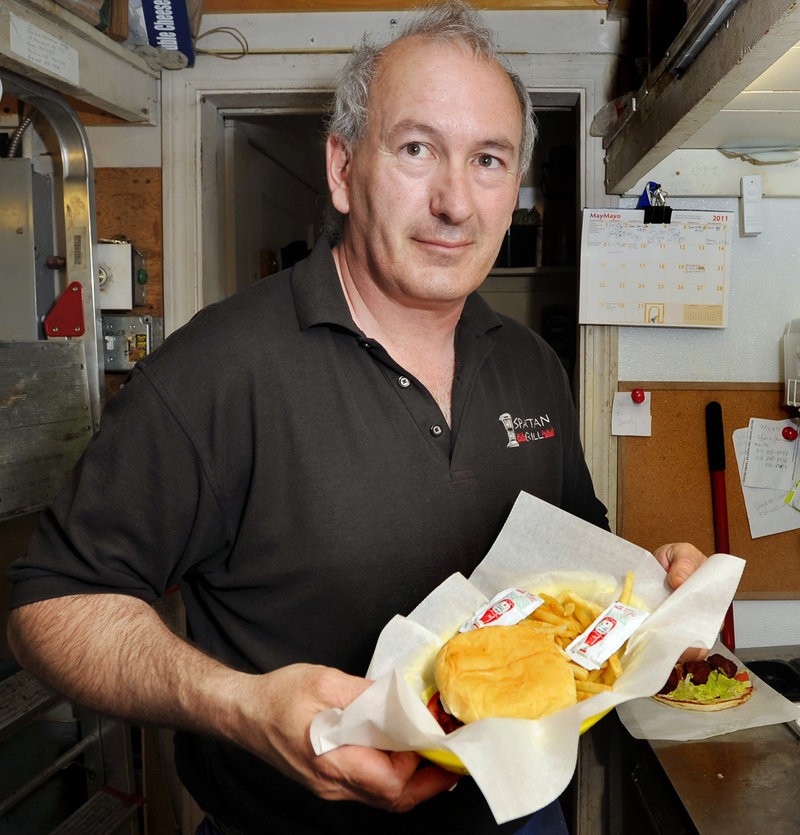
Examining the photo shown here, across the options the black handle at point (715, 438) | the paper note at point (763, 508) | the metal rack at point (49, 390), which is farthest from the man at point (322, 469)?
the paper note at point (763, 508)

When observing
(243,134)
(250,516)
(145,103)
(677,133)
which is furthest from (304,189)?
(250,516)

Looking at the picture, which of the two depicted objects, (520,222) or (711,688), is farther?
(520,222)

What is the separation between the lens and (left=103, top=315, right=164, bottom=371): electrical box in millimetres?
2098

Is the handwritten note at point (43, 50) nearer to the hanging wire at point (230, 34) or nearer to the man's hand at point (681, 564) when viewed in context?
the hanging wire at point (230, 34)

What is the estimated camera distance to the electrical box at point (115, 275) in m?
2.06

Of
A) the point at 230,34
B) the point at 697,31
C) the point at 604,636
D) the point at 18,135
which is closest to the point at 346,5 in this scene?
the point at 230,34

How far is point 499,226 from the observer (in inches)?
48.6

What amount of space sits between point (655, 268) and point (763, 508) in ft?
2.43

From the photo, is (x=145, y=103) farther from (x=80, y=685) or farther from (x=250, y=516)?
(x=80, y=685)

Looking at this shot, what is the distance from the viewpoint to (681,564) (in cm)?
104

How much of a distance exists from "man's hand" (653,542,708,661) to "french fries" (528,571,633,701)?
0.07 metres

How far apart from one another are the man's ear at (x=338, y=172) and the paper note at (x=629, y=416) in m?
1.10

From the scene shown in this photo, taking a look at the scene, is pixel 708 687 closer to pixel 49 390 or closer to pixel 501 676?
pixel 501 676

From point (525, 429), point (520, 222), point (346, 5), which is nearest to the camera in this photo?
point (525, 429)
